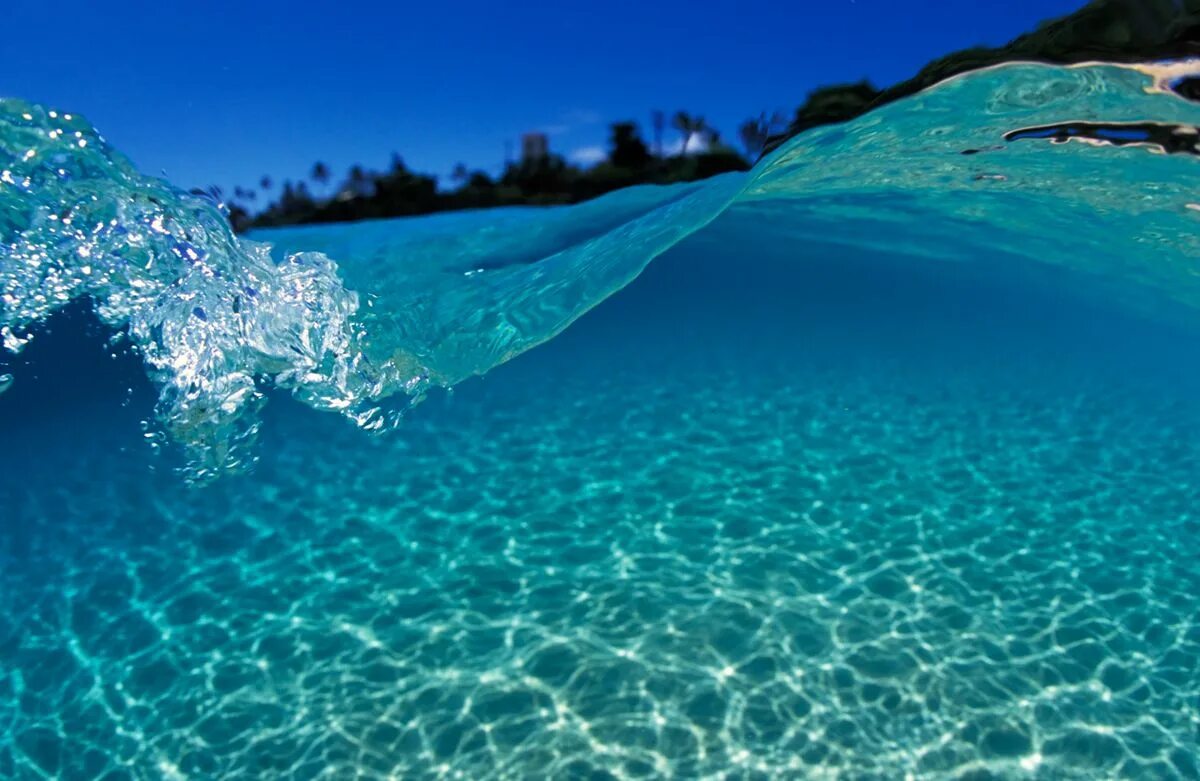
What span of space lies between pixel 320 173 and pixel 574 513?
7.38 m

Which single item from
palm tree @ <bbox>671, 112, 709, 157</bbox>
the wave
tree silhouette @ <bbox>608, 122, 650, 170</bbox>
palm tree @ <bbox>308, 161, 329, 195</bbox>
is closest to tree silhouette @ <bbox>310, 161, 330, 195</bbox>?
palm tree @ <bbox>308, 161, 329, 195</bbox>

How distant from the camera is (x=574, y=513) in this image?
9.31 m

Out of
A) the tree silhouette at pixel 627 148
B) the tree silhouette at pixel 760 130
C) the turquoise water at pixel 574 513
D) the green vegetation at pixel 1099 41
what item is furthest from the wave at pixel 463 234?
the tree silhouette at pixel 627 148

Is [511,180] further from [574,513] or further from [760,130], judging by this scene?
[574,513]

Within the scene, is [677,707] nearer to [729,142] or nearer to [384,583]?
[384,583]

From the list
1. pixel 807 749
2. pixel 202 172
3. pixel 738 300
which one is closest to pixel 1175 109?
pixel 807 749

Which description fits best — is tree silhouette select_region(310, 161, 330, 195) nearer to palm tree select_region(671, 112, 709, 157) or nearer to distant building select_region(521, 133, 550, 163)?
distant building select_region(521, 133, 550, 163)

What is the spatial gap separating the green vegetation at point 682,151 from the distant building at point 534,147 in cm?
6

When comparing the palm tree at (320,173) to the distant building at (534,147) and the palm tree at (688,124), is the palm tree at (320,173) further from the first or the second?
the palm tree at (688,124)

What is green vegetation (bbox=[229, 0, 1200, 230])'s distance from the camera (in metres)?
6.62

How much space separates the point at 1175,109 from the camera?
8.21 m

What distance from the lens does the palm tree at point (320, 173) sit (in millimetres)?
11703

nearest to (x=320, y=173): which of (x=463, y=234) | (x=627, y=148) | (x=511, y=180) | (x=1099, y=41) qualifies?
(x=511, y=180)

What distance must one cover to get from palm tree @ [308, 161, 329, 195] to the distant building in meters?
3.32
